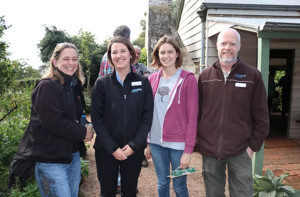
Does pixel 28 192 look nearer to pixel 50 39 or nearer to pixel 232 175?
pixel 232 175

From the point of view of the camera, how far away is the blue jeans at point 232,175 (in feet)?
7.68

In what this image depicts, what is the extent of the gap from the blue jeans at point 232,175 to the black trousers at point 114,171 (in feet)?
2.43

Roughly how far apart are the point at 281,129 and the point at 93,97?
7462mm

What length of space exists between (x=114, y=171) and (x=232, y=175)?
1172 mm

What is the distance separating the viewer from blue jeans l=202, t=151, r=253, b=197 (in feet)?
7.68

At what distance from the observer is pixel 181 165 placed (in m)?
2.34

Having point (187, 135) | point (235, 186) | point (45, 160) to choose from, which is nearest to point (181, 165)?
point (187, 135)

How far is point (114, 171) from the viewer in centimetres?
222

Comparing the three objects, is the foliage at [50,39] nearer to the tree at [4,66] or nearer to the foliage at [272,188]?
the tree at [4,66]

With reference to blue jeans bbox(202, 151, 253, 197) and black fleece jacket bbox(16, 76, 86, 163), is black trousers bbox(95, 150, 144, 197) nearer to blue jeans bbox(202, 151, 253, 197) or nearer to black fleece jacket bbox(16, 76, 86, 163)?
black fleece jacket bbox(16, 76, 86, 163)

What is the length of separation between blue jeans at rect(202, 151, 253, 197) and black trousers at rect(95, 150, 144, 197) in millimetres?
740

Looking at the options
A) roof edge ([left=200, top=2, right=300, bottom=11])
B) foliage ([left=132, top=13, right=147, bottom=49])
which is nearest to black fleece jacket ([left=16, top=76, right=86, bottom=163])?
roof edge ([left=200, top=2, right=300, bottom=11])

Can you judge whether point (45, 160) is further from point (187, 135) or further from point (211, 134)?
point (211, 134)

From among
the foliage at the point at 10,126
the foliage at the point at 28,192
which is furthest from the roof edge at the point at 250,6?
the foliage at the point at 28,192
